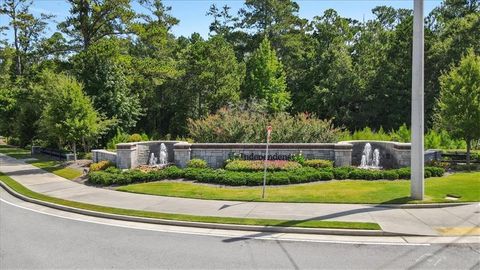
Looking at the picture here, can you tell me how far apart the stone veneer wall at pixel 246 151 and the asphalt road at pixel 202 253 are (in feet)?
34.6

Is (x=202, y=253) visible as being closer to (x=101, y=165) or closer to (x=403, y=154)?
(x=403, y=154)

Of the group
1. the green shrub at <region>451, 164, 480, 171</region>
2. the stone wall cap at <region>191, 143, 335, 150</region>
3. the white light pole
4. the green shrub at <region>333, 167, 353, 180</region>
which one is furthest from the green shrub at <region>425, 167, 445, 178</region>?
the white light pole

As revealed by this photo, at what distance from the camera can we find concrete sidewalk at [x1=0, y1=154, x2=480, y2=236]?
11.0 meters

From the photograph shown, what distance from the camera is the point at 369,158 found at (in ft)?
73.1

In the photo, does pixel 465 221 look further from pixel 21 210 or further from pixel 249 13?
pixel 249 13

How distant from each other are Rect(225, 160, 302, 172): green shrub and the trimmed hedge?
47 cm

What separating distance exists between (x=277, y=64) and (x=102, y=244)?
123 feet

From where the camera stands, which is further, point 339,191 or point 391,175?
point 391,175

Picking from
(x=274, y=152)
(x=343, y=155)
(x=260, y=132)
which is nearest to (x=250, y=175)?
(x=274, y=152)

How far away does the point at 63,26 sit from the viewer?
3459 cm

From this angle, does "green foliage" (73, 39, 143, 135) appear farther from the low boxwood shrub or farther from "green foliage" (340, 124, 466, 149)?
"green foliage" (340, 124, 466, 149)

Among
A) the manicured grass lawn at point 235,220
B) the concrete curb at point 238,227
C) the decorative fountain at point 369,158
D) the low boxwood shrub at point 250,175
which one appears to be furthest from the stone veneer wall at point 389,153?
the concrete curb at point 238,227

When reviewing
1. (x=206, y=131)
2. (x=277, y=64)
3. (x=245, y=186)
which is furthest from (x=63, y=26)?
(x=245, y=186)

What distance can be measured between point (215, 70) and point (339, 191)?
26.0 m
